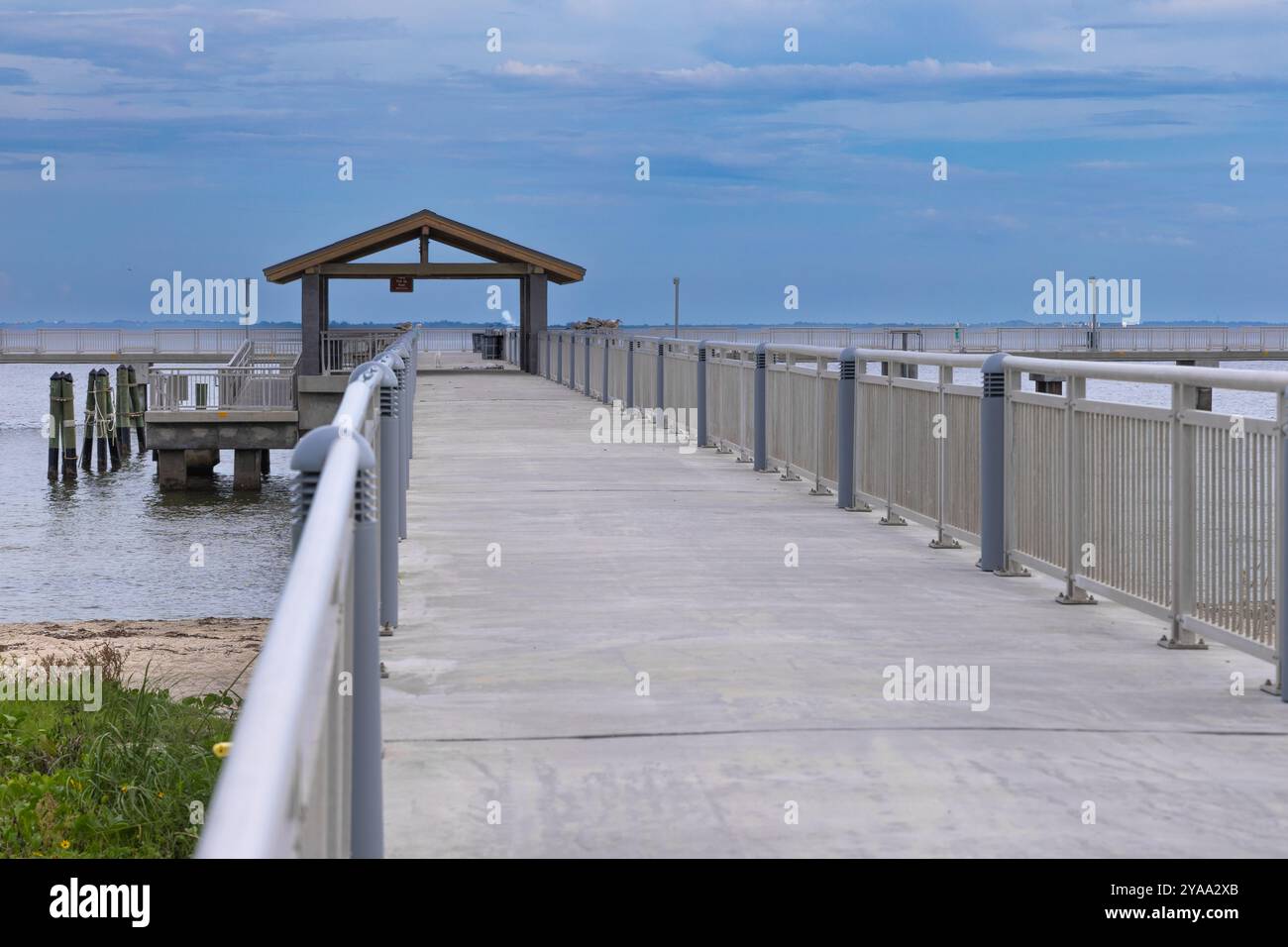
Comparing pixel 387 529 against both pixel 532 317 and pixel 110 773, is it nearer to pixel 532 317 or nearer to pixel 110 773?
pixel 110 773

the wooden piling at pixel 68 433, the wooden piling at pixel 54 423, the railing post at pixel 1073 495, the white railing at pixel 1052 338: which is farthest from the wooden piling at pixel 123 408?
the railing post at pixel 1073 495

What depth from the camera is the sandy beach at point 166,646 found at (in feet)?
42.7

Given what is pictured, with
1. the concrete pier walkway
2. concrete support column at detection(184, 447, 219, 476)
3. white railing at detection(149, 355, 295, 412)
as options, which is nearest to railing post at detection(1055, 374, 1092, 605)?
the concrete pier walkway

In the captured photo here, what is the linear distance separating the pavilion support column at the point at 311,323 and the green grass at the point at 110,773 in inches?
1384

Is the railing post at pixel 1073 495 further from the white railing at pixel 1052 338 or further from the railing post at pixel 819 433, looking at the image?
the white railing at pixel 1052 338

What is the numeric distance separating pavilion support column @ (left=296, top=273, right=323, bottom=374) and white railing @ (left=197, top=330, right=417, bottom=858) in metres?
41.6

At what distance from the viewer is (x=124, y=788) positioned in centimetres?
868

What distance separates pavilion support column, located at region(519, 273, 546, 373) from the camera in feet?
151

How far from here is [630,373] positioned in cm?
2686

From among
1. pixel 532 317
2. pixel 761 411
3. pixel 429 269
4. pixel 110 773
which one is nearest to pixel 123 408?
pixel 429 269

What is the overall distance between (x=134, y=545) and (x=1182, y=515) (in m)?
31.4

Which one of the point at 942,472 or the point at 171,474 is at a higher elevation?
the point at 942,472
